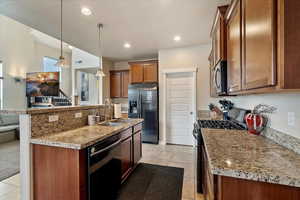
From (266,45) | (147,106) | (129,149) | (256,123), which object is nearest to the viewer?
(266,45)

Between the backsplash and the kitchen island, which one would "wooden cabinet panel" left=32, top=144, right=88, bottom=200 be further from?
the backsplash

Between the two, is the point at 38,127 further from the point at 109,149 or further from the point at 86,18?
the point at 86,18

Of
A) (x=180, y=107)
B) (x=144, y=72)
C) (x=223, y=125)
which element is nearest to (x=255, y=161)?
(x=223, y=125)

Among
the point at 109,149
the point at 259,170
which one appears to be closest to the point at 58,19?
the point at 109,149

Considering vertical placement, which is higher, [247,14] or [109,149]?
[247,14]

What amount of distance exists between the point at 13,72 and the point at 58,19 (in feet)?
15.4

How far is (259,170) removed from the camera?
0.84 m

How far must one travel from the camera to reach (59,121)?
1.90 metres

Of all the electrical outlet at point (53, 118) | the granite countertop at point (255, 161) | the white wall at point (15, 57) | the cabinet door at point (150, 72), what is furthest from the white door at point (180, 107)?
the white wall at point (15, 57)

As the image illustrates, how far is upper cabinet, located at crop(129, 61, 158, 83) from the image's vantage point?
15.2 feet

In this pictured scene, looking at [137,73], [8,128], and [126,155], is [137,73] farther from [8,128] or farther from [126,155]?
[8,128]

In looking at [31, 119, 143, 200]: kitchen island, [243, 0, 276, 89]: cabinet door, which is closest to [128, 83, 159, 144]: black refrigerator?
[31, 119, 143, 200]: kitchen island

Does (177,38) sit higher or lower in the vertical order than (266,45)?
higher

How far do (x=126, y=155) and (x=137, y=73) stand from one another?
115 inches
